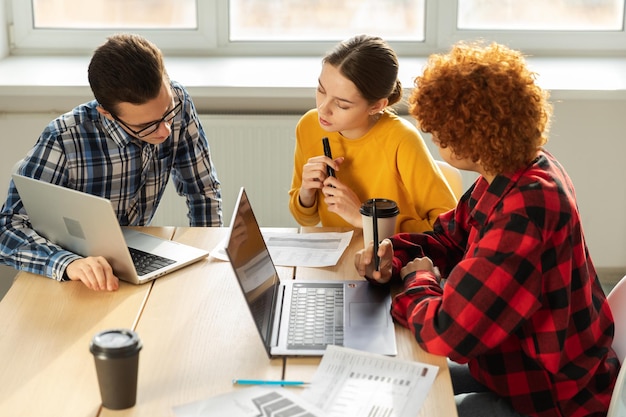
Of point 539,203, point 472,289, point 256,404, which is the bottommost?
point 256,404

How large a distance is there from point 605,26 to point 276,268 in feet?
7.30

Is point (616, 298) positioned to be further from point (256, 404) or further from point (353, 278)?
point (256, 404)

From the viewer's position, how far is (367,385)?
135 cm

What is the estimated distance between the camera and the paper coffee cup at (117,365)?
1.24m

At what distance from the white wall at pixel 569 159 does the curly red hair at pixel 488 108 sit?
170 cm

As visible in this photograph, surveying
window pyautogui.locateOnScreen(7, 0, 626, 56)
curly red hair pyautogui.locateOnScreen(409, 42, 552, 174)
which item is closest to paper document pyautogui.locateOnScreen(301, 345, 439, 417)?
curly red hair pyautogui.locateOnScreen(409, 42, 552, 174)

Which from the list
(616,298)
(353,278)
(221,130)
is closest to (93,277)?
(353,278)

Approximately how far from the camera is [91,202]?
1.62m

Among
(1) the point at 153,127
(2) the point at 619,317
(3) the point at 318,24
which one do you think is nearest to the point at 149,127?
(1) the point at 153,127

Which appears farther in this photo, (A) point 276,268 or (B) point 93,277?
(A) point 276,268

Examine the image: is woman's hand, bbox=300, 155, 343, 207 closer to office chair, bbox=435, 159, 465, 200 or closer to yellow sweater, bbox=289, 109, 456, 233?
yellow sweater, bbox=289, 109, 456, 233

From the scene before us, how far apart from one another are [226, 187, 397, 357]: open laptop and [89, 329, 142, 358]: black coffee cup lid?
0.22 m

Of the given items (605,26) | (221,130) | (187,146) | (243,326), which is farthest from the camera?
(605,26)

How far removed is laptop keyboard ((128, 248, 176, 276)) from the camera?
180 centimetres
